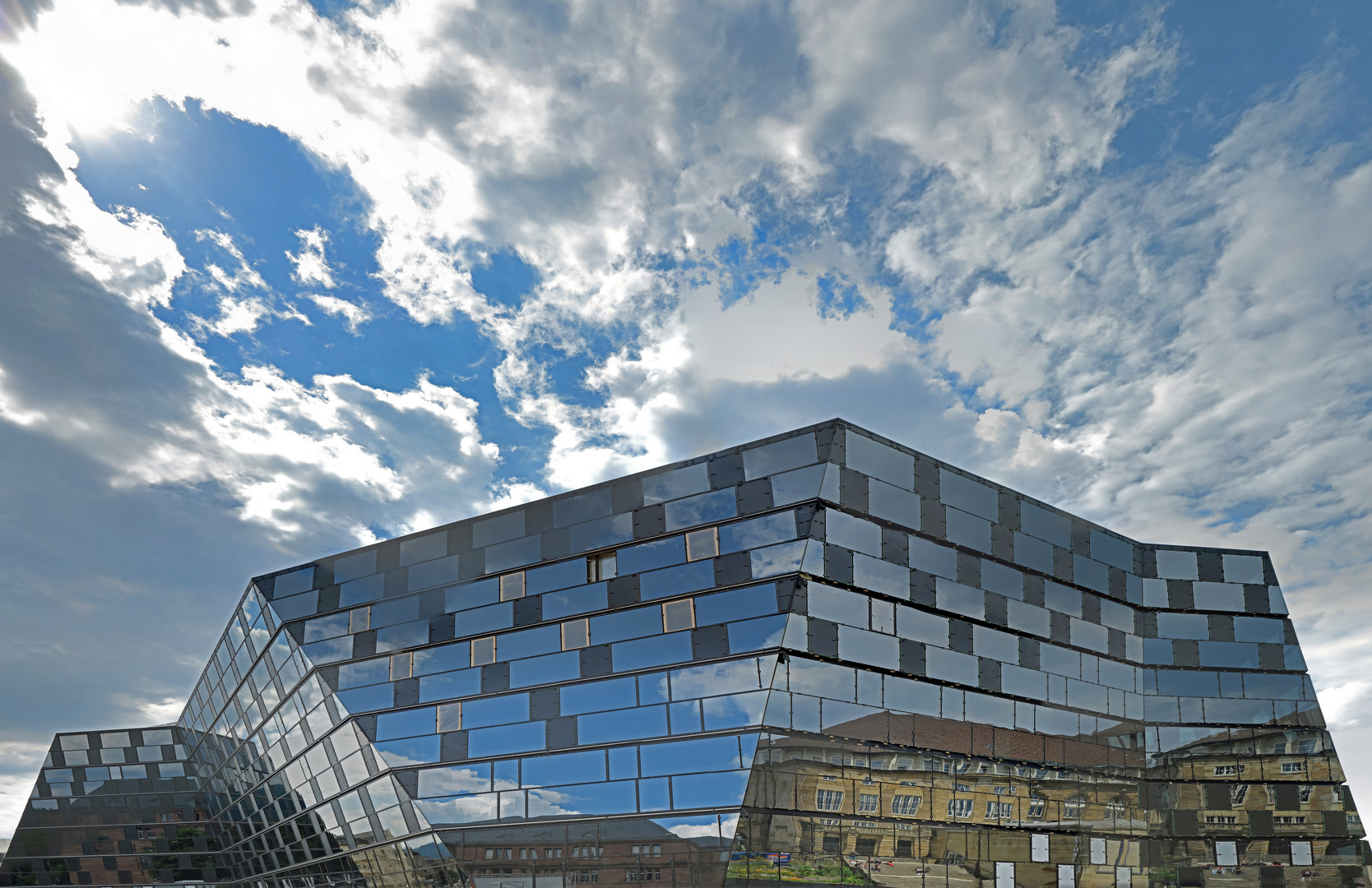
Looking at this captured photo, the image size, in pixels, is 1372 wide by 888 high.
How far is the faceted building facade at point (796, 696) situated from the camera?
817 inches

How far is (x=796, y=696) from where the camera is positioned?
20375 millimetres

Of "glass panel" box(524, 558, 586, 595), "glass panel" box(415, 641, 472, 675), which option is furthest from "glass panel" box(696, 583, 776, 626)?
"glass panel" box(415, 641, 472, 675)

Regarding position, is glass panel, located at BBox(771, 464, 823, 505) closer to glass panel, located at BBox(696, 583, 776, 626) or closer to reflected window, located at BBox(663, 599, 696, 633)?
glass panel, located at BBox(696, 583, 776, 626)

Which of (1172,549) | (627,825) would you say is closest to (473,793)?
(627,825)

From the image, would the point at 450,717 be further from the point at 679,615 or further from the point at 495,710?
the point at 679,615

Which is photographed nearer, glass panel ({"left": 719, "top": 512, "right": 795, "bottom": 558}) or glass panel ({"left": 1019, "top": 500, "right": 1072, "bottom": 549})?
glass panel ({"left": 719, "top": 512, "right": 795, "bottom": 558})

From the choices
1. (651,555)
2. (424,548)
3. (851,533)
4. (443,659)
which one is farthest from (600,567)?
(851,533)

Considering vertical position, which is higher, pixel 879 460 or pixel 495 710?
pixel 879 460

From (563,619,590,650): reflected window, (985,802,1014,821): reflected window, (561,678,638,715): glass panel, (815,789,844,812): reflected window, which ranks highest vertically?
(563,619,590,650): reflected window

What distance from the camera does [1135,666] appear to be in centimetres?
2781

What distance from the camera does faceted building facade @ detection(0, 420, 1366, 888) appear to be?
20750 mm

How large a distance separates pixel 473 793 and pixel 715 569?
9.28 meters

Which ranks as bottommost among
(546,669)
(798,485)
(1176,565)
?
(546,669)

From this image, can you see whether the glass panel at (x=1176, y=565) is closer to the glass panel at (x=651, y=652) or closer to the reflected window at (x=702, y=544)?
the reflected window at (x=702, y=544)
